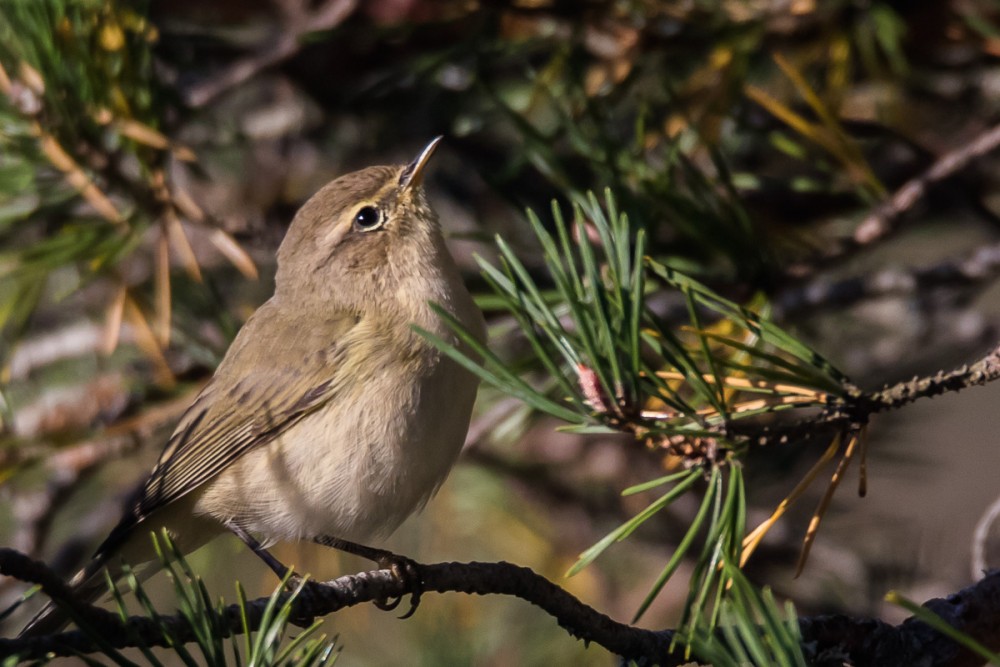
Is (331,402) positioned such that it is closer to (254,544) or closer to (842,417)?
(254,544)

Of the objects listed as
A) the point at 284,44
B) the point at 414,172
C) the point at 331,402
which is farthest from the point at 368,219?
the point at 331,402

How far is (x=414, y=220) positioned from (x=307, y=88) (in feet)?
1.72

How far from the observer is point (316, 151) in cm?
339

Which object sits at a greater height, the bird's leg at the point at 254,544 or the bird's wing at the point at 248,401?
the bird's wing at the point at 248,401

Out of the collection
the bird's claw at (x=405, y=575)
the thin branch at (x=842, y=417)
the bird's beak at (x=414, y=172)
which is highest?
the bird's beak at (x=414, y=172)

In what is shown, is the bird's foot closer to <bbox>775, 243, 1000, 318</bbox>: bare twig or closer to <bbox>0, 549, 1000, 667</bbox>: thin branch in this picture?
<bbox>0, 549, 1000, 667</bbox>: thin branch

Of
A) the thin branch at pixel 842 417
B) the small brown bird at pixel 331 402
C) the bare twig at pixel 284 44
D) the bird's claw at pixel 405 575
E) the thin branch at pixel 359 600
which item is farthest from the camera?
the bare twig at pixel 284 44

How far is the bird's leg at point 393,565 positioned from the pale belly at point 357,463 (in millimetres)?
41

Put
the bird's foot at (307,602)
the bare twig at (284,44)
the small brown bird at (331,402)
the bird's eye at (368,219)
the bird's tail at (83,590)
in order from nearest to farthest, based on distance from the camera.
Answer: the bird's foot at (307,602) → the bird's tail at (83,590) → the small brown bird at (331,402) → the bare twig at (284,44) → the bird's eye at (368,219)

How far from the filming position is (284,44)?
2.49 meters

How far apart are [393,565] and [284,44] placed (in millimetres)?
1177

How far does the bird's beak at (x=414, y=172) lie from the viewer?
2516 mm

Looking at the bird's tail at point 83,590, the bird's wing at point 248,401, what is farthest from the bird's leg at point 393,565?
the bird's tail at point 83,590

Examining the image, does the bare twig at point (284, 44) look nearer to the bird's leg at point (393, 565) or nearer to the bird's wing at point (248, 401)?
the bird's wing at point (248, 401)
